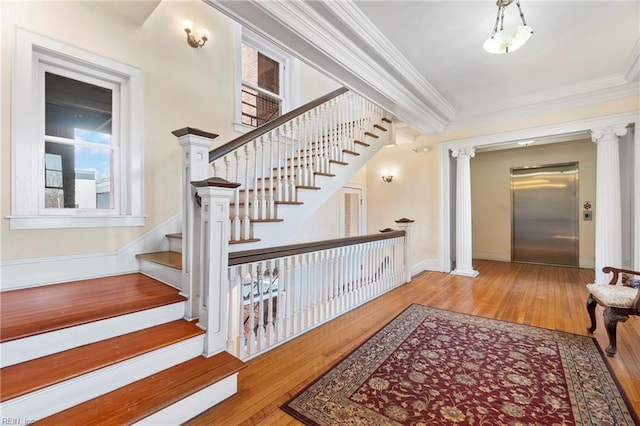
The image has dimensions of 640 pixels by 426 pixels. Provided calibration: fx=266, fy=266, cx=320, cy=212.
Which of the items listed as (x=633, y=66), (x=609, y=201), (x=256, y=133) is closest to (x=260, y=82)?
(x=256, y=133)

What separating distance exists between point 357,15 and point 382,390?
9.53 feet

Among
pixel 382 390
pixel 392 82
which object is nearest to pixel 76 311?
pixel 382 390

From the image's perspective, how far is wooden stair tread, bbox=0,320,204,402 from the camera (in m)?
1.19

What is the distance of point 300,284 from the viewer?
255cm

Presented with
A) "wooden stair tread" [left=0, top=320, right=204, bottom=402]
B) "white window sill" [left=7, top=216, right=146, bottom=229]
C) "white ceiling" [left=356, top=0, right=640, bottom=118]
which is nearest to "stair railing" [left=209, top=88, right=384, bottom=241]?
"wooden stair tread" [left=0, top=320, right=204, bottom=402]

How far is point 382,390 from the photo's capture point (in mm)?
1747

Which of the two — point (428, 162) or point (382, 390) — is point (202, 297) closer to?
point (382, 390)

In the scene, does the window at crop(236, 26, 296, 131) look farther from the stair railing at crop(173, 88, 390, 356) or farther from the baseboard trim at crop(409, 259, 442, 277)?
the baseboard trim at crop(409, 259, 442, 277)

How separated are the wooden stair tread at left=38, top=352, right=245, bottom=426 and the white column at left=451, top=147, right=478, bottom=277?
434 cm

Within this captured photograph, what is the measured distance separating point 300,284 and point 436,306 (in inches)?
71.7

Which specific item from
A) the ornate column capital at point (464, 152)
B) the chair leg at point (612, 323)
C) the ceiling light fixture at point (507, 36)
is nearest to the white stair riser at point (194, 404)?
the chair leg at point (612, 323)

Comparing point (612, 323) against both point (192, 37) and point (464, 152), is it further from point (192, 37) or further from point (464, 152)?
point (192, 37)

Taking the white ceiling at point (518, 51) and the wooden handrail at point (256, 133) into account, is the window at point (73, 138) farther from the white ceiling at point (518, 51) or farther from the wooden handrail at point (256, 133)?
the white ceiling at point (518, 51)

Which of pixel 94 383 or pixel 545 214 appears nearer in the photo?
pixel 94 383
